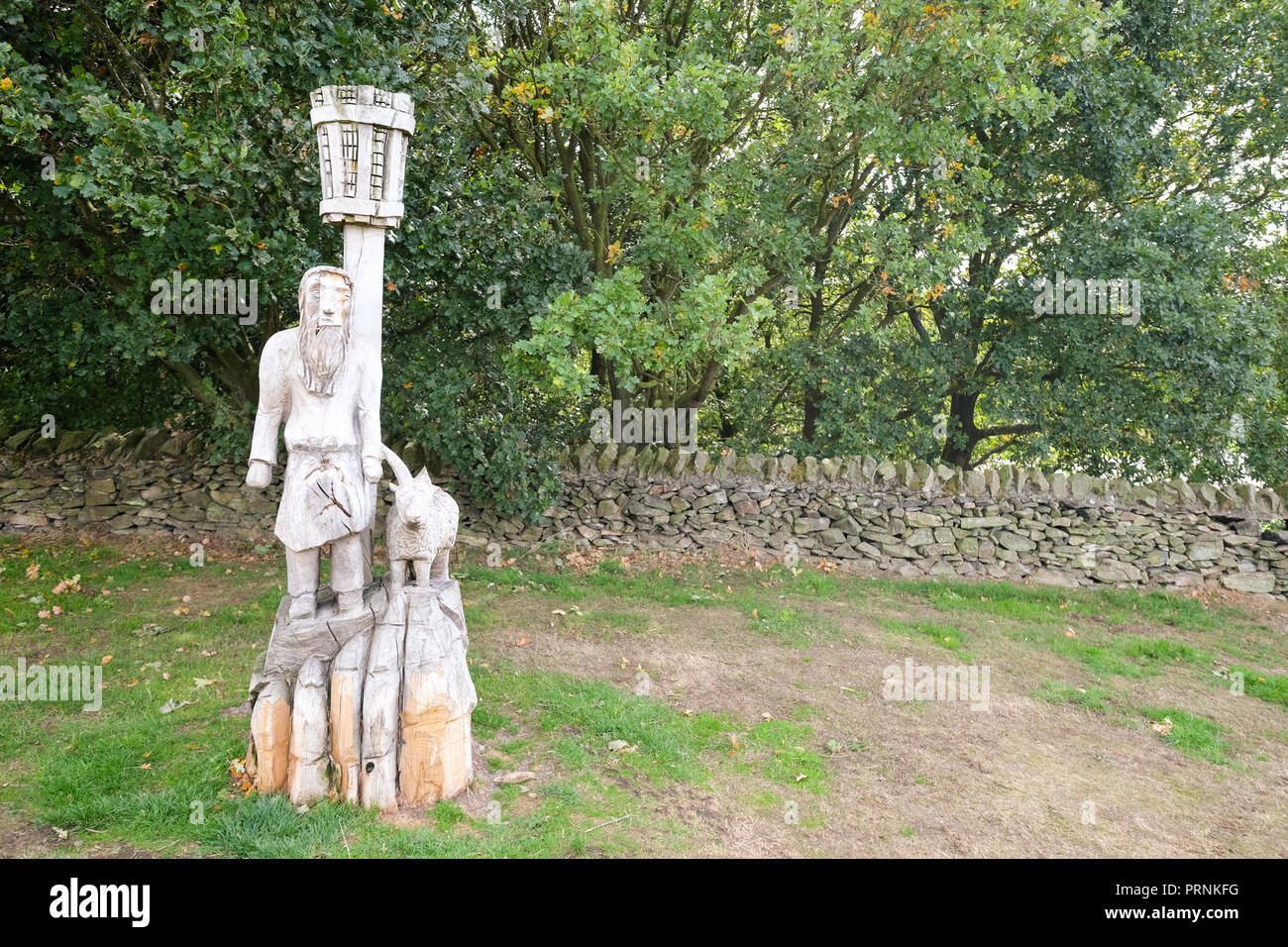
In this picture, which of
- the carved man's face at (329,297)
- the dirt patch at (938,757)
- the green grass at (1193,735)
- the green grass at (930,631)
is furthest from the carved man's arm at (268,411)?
the green grass at (1193,735)

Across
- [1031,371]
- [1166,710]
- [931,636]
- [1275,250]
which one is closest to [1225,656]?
[1166,710]

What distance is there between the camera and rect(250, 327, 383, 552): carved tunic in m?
4.84

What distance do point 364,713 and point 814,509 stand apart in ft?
25.8

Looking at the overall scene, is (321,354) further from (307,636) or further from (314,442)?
(307,636)

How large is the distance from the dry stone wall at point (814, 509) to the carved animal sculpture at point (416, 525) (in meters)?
5.30

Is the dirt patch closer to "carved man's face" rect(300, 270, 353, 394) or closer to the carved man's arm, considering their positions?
the carved man's arm

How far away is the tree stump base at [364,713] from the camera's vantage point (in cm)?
464

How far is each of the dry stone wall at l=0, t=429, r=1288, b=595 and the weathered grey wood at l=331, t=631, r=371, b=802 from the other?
589 cm

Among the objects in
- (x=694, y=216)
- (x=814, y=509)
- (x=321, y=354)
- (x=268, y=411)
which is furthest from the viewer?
(x=814, y=509)

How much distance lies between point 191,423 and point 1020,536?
469 inches

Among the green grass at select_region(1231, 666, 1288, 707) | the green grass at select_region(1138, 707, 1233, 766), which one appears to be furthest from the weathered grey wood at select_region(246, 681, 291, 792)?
the green grass at select_region(1231, 666, 1288, 707)

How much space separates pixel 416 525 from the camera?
501 centimetres

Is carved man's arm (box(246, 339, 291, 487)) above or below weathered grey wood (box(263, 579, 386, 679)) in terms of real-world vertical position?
above

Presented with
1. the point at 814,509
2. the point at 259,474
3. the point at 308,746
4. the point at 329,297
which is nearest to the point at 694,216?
the point at 814,509
